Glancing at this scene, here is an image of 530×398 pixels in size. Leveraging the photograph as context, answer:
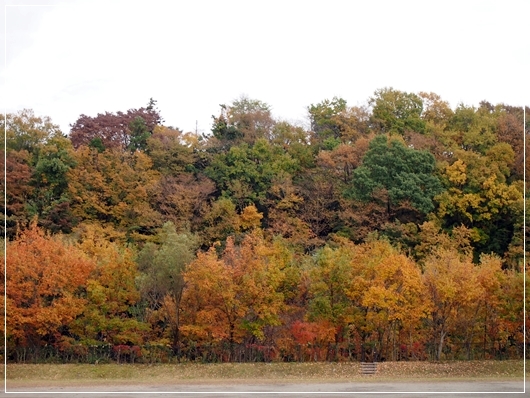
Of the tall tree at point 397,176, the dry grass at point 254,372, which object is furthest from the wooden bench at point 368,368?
the tall tree at point 397,176

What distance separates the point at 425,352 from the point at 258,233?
10.0 m

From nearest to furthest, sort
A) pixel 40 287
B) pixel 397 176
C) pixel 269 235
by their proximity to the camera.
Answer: pixel 40 287 < pixel 269 235 < pixel 397 176

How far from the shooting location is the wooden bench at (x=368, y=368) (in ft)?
83.3

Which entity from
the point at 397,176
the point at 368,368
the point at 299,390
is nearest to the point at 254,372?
the point at 368,368

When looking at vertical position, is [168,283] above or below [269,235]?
below

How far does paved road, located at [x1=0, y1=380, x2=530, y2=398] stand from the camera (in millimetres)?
19344

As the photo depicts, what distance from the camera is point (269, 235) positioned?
122 feet

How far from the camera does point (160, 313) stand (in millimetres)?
29516

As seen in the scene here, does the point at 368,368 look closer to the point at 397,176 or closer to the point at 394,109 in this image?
the point at 397,176

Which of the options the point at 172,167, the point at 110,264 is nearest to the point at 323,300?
the point at 110,264

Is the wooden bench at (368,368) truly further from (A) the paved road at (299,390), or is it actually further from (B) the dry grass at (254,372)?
(A) the paved road at (299,390)

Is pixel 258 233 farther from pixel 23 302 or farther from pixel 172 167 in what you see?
Answer: pixel 23 302

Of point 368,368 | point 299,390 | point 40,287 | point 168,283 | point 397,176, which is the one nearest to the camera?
point 299,390

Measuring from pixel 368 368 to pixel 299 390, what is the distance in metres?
5.92
